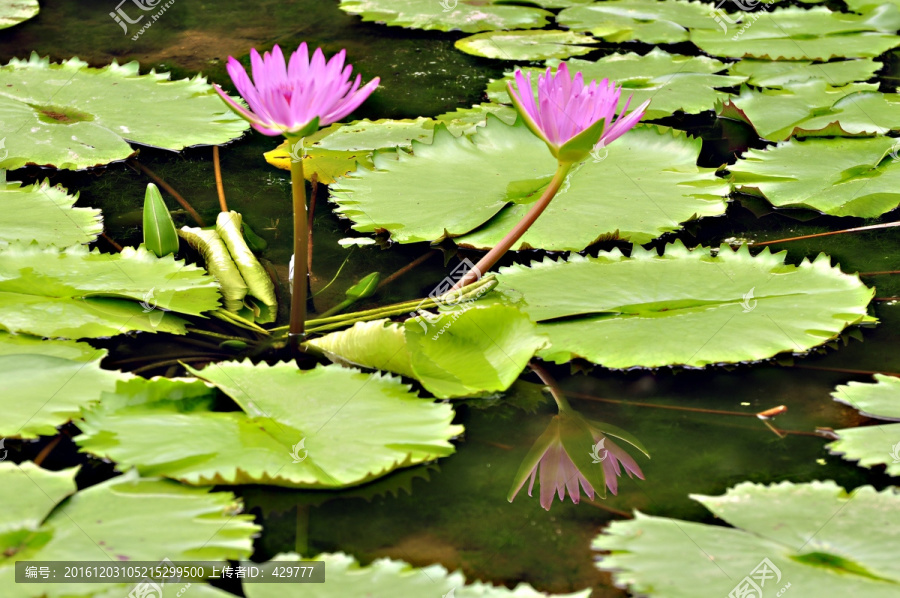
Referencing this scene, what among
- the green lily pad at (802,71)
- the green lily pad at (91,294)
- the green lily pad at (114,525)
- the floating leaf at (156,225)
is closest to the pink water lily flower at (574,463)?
the green lily pad at (114,525)

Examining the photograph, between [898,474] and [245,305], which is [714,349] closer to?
[898,474]

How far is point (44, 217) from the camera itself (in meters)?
2.00

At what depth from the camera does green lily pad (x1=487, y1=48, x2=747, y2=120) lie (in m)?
2.83

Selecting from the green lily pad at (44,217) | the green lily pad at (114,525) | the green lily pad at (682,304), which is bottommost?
the green lily pad at (114,525)

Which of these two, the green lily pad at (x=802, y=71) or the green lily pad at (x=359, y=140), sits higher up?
the green lily pad at (x=802, y=71)

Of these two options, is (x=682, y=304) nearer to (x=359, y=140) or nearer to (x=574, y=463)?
(x=574, y=463)

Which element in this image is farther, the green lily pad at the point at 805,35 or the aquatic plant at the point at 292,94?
the green lily pad at the point at 805,35

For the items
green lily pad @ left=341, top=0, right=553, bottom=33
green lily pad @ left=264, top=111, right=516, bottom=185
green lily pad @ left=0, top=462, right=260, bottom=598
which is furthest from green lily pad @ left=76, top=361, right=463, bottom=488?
green lily pad @ left=341, top=0, right=553, bottom=33

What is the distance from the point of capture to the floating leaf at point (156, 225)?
1844 mm

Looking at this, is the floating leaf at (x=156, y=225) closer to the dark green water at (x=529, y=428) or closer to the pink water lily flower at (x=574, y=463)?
the dark green water at (x=529, y=428)

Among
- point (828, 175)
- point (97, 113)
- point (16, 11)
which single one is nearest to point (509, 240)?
point (828, 175)

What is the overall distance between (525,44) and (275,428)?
8.32 ft

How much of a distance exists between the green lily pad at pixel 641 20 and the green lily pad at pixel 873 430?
2349mm

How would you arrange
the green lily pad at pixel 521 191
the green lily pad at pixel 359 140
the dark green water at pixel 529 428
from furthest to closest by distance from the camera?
the green lily pad at pixel 359 140 → the green lily pad at pixel 521 191 → the dark green water at pixel 529 428
